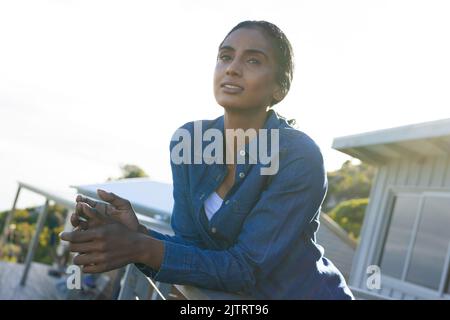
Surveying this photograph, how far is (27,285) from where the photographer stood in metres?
12.3

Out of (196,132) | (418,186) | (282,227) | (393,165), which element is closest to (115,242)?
(282,227)

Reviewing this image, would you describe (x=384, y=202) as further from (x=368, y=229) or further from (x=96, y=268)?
(x=96, y=268)

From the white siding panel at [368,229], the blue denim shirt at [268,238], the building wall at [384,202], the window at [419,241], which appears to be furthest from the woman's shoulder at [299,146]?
the white siding panel at [368,229]

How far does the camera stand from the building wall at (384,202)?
22.2ft

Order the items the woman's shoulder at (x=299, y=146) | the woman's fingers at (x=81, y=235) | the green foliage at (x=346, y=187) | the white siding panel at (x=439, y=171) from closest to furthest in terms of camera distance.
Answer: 1. the woman's fingers at (x=81, y=235)
2. the woman's shoulder at (x=299, y=146)
3. the white siding panel at (x=439, y=171)
4. the green foliage at (x=346, y=187)

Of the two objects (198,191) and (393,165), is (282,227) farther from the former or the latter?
(393,165)

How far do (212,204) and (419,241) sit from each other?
5946mm

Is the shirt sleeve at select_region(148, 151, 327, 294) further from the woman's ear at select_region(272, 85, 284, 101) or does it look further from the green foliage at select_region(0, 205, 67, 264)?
the green foliage at select_region(0, 205, 67, 264)

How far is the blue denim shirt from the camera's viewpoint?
1166 millimetres

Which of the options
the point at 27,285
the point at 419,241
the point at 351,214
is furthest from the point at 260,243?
the point at 351,214

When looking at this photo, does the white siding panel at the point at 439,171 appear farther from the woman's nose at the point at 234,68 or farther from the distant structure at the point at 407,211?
the woman's nose at the point at 234,68

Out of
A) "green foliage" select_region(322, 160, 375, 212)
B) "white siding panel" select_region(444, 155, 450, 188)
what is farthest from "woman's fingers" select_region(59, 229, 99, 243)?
"green foliage" select_region(322, 160, 375, 212)
